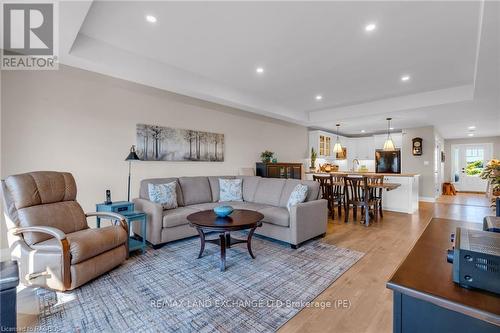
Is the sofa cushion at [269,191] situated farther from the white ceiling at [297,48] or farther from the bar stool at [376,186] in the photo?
the bar stool at [376,186]

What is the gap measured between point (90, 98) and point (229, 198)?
9.33 ft

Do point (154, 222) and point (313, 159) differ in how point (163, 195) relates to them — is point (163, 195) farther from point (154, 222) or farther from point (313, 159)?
point (313, 159)

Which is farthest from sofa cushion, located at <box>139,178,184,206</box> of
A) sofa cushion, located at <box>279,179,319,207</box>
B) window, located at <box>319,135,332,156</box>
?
window, located at <box>319,135,332,156</box>

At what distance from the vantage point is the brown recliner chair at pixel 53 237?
2.17 meters

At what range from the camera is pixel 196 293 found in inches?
87.4

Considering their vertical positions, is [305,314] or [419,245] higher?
[419,245]

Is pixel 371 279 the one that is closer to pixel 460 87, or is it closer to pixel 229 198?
pixel 229 198

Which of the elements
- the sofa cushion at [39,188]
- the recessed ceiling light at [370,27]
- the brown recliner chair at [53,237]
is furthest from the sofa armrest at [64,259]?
the recessed ceiling light at [370,27]

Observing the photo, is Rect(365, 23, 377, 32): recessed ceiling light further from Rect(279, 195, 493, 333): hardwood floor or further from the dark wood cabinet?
the dark wood cabinet

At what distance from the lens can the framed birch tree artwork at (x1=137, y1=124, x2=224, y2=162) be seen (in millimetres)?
4168

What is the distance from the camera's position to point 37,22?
235cm

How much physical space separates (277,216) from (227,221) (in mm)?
963

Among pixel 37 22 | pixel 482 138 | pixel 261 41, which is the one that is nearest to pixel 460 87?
pixel 261 41

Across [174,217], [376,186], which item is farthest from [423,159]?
[174,217]
